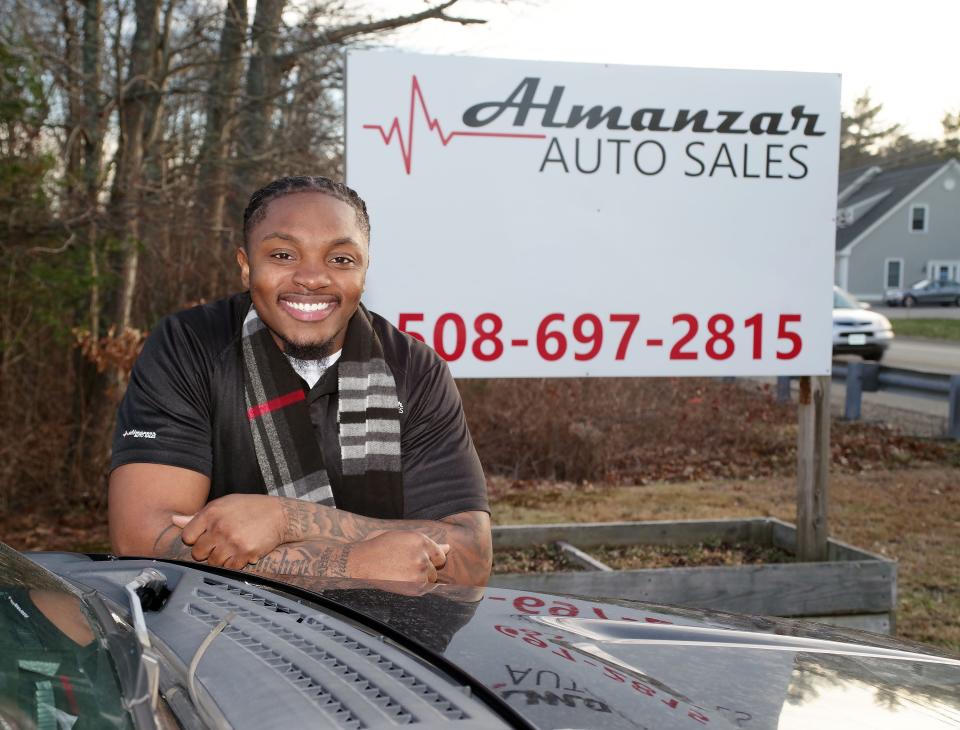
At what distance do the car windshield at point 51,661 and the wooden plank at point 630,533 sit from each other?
3.87 m

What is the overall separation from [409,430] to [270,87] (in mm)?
8838

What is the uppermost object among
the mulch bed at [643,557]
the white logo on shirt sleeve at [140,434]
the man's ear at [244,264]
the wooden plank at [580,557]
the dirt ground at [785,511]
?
the man's ear at [244,264]

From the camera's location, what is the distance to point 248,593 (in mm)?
1728

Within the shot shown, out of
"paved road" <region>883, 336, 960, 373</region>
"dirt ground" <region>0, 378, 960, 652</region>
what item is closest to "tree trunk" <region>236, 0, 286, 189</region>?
"dirt ground" <region>0, 378, 960, 652</region>

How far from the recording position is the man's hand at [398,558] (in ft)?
7.57

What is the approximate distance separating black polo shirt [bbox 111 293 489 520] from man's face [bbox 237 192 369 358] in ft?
0.32

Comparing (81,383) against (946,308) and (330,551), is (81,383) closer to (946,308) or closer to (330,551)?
(330,551)

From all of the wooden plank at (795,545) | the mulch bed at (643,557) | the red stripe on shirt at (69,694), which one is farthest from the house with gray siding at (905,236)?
the red stripe on shirt at (69,694)

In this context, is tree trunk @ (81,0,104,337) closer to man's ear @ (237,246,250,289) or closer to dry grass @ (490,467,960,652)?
dry grass @ (490,467,960,652)

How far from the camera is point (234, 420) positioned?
8.70ft

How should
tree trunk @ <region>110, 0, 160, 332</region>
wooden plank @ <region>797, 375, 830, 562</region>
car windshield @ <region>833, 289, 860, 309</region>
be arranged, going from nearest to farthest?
1. wooden plank @ <region>797, 375, 830, 562</region>
2. tree trunk @ <region>110, 0, 160, 332</region>
3. car windshield @ <region>833, 289, 860, 309</region>

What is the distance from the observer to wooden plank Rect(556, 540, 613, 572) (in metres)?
4.74

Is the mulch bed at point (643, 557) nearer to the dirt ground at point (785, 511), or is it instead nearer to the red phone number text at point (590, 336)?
the dirt ground at point (785, 511)

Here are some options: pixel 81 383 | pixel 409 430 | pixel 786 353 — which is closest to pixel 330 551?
pixel 409 430
